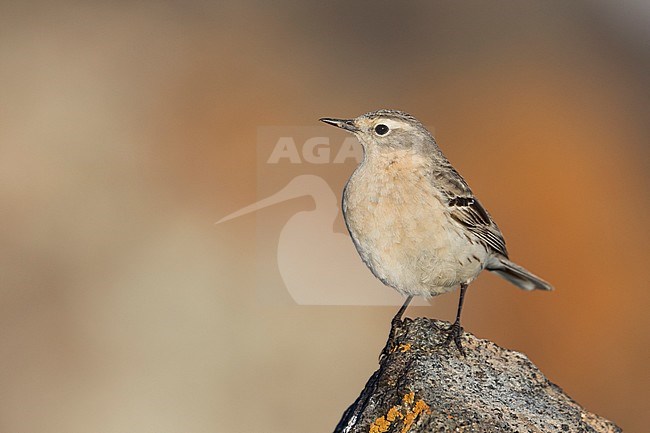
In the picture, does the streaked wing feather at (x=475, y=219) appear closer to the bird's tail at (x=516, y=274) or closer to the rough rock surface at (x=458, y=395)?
the bird's tail at (x=516, y=274)

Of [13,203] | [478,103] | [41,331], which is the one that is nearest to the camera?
[41,331]

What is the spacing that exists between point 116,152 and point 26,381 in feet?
16.2

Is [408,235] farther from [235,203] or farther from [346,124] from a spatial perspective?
[235,203]

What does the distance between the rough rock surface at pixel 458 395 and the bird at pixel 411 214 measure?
19.4 inches

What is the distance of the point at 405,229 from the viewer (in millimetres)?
8602

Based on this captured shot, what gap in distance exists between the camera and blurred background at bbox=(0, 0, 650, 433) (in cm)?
1578

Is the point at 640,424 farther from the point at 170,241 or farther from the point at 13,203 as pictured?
the point at 13,203

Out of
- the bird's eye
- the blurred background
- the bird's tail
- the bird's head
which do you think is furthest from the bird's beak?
the blurred background

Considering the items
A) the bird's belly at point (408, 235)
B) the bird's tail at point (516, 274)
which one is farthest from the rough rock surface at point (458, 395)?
the bird's tail at point (516, 274)

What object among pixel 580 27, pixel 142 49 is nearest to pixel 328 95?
pixel 142 49

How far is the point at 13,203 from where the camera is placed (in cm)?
1777

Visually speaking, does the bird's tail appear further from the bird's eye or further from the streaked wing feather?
the bird's eye

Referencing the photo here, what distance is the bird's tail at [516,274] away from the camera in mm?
9883

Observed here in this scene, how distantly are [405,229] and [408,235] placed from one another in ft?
Answer: 0.19
